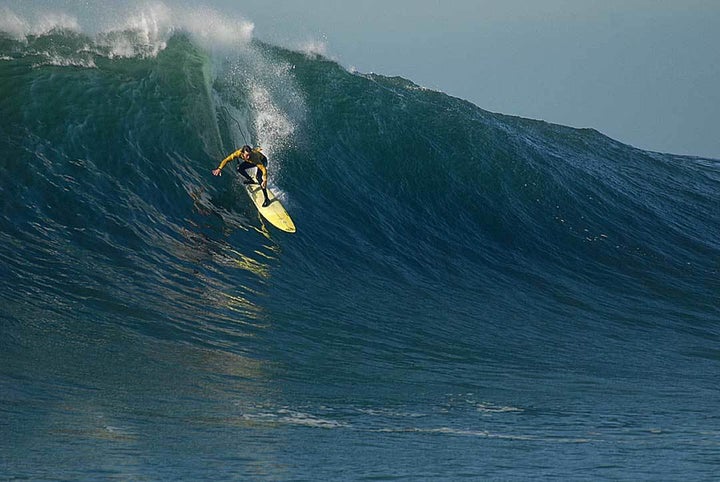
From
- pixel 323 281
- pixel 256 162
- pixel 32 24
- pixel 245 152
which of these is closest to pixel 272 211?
pixel 256 162

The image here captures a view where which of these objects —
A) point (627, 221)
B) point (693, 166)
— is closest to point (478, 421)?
point (627, 221)

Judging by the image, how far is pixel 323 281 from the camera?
9.88 m

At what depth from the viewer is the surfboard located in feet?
35.2

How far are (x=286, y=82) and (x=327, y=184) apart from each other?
2129 millimetres

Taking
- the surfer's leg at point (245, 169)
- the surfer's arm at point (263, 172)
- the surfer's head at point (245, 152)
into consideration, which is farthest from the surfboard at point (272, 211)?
the surfer's head at point (245, 152)

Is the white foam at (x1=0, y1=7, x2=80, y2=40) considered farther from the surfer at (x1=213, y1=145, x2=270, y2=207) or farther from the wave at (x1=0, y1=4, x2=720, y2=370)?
the surfer at (x1=213, y1=145, x2=270, y2=207)

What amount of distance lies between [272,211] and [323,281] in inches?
52.0

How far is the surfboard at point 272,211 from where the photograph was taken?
10.7m

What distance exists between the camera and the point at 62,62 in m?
12.3

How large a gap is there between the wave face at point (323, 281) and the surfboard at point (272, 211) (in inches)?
5.1

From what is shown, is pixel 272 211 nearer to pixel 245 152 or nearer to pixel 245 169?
pixel 245 169

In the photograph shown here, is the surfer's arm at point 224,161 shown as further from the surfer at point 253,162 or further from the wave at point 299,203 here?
the wave at point 299,203

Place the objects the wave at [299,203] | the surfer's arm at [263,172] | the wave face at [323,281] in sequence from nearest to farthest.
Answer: the wave face at [323,281] → the wave at [299,203] → the surfer's arm at [263,172]

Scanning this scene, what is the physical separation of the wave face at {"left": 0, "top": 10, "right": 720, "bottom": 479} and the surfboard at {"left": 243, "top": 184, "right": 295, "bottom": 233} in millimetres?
130
